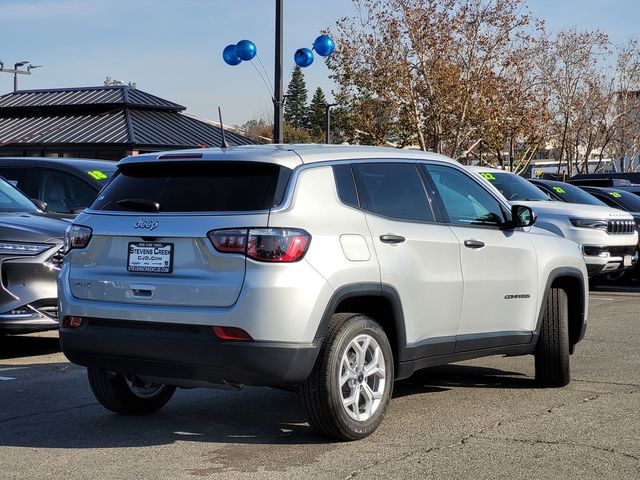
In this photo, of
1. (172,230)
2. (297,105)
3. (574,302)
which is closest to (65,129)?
(574,302)

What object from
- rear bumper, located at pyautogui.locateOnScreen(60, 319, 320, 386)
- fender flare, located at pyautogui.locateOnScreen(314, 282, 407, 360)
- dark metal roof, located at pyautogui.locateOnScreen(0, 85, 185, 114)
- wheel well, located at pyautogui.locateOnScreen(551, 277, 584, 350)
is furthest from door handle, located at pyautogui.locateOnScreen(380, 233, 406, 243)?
dark metal roof, located at pyautogui.locateOnScreen(0, 85, 185, 114)

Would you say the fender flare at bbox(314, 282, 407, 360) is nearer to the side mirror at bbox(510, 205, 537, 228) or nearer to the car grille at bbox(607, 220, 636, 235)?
the side mirror at bbox(510, 205, 537, 228)

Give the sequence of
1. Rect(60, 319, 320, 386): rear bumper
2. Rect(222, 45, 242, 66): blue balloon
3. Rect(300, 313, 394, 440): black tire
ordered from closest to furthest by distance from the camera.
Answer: Rect(60, 319, 320, 386): rear bumper < Rect(300, 313, 394, 440): black tire < Rect(222, 45, 242, 66): blue balloon

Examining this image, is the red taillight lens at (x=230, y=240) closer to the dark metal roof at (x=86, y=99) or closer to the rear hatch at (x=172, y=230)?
the rear hatch at (x=172, y=230)

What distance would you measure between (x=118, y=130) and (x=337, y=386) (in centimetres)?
3129

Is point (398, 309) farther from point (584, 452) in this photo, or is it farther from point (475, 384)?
point (475, 384)

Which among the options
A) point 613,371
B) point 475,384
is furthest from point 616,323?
point 475,384

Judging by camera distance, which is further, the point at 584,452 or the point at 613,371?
the point at 613,371

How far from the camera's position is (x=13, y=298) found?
8.70 m

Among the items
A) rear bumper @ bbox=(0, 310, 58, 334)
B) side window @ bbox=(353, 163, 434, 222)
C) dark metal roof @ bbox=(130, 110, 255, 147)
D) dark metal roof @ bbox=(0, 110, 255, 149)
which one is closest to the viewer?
side window @ bbox=(353, 163, 434, 222)

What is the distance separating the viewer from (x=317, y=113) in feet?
397

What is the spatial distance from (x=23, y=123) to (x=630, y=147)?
1559 inches

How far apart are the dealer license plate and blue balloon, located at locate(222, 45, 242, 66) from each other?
13981 mm

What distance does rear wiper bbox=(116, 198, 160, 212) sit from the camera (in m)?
5.86
